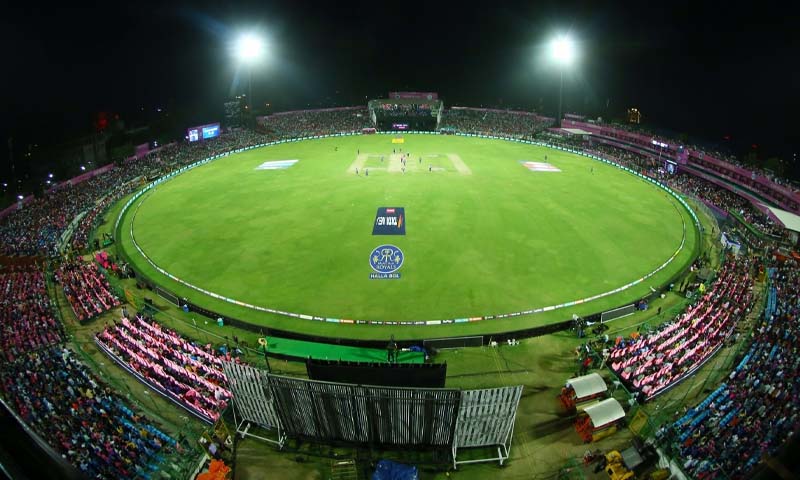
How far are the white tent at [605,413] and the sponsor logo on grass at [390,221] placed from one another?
89.0 feet

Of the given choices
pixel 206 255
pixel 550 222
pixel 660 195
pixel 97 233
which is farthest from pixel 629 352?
pixel 97 233

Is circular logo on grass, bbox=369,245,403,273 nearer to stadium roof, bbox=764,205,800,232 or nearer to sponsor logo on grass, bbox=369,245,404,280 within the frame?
sponsor logo on grass, bbox=369,245,404,280

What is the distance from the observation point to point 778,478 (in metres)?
2.65

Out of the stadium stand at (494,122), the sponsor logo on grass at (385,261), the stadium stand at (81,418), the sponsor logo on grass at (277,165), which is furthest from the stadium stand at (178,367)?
the stadium stand at (494,122)

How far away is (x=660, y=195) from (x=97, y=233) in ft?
228

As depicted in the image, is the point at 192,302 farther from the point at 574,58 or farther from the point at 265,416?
the point at 574,58

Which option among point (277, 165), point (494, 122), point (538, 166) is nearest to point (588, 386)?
point (538, 166)

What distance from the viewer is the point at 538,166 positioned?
71.2 m

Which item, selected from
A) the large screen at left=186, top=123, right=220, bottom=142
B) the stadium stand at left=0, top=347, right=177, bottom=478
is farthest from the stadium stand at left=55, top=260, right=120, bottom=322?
the large screen at left=186, top=123, right=220, bottom=142

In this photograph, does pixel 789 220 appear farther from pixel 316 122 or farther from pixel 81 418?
pixel 316 122

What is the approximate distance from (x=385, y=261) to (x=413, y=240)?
494cm

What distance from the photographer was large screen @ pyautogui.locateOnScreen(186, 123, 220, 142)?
3413 inches

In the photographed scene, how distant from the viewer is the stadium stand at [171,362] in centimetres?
2241

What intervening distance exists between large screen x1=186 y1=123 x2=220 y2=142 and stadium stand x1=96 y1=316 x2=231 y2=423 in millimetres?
66830
